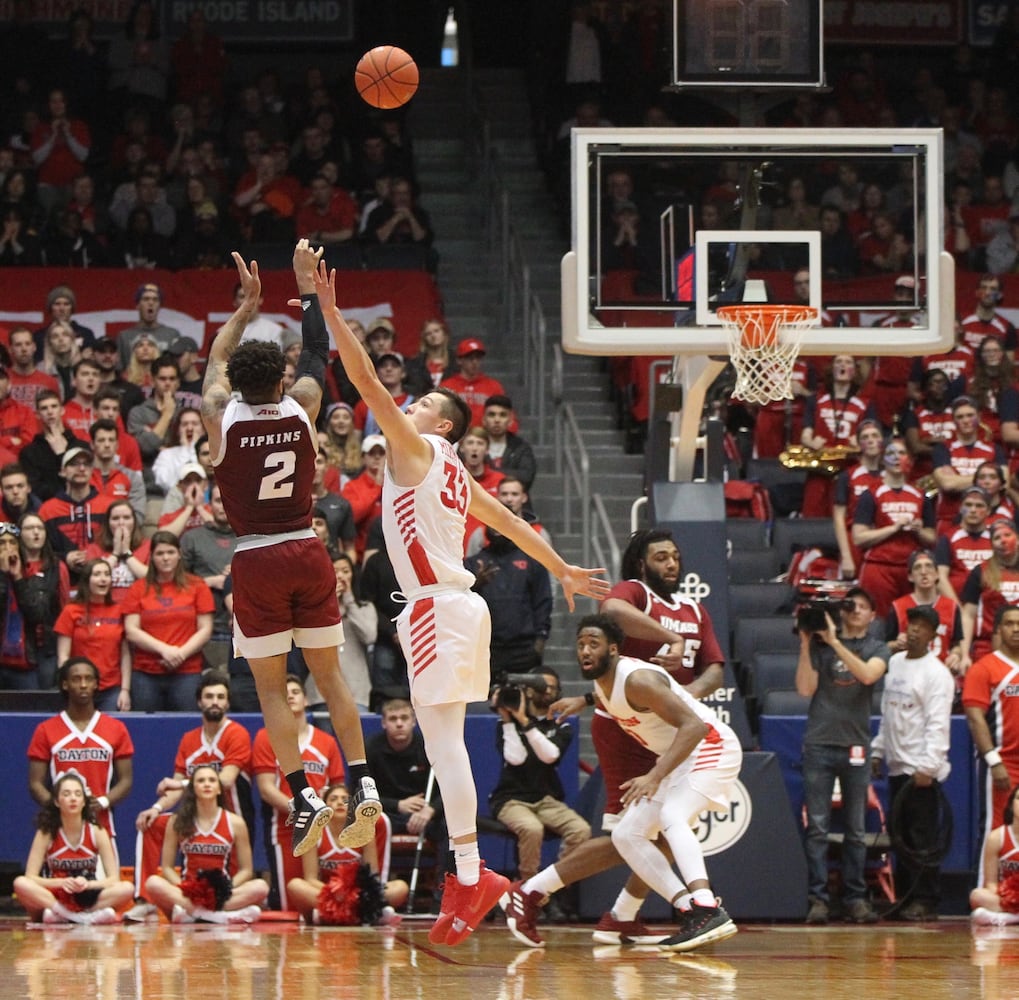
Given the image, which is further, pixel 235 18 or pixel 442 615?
pixel 235 18

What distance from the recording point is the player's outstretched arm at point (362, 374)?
27.7 feet

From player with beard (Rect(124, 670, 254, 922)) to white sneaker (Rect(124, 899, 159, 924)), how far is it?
0.16ft

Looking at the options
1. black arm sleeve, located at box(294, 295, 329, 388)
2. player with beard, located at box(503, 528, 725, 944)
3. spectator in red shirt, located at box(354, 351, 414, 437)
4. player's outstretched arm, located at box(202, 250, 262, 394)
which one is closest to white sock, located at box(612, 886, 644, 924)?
player with beard, located at box(503, 528, 725, 944)

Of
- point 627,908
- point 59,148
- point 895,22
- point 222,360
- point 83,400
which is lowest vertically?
point 627,908

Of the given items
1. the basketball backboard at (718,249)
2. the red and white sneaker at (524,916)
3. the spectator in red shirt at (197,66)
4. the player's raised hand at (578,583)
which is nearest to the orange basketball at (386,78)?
the basketball backboard at (718,249)

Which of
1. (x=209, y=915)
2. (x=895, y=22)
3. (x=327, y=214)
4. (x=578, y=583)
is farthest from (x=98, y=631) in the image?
Answer: (x=895, y=22)

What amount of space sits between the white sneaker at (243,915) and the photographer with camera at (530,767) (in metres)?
1.80

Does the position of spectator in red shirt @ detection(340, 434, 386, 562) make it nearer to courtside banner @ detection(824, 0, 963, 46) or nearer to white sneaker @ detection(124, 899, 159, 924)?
white sneaker @ detection(124, 899, 159, 924)

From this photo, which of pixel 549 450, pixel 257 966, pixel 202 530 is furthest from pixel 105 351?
pixel 257 966

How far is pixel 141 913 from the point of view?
13039 millimetres

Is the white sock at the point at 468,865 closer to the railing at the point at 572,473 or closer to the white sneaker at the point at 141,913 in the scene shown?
the white sneaker at the point at 141,913

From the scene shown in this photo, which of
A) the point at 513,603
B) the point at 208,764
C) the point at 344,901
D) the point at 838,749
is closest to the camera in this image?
the point at 344,901

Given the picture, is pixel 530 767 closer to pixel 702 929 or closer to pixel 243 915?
pixel 243 915

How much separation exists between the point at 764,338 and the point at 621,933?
12.7ft
